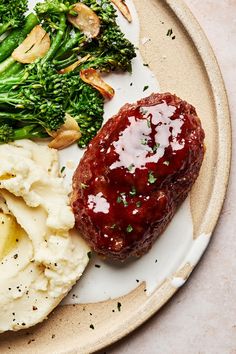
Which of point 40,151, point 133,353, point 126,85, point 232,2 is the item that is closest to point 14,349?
point 133,353

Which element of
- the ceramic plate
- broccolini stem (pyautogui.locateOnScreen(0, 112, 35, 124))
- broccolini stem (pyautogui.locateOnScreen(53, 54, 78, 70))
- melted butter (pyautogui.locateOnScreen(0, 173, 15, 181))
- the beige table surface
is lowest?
the beige table surface

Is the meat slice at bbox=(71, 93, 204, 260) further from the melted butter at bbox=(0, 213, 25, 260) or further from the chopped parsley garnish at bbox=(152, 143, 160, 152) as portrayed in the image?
the melted butter at bbox=(0, 213, 25, 260)

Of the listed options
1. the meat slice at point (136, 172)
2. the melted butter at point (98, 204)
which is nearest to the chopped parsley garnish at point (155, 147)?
the meat slice at point (136, 172)

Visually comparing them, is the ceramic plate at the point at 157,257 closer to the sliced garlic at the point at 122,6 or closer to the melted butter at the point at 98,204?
the sliced garlic at the point at 122,6

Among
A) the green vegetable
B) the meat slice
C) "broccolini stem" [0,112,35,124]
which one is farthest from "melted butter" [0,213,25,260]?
"broccolini stem" [0,112,35,124]

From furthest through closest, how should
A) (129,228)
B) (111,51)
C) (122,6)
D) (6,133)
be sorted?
(122,6)
(111,51)
(6,133)
(129,228)

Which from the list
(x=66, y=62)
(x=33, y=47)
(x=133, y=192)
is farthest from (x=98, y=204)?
(x=33, y=47)

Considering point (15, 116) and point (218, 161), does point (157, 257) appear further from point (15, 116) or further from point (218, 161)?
point (15, 116)

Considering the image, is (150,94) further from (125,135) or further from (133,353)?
(133,353)
